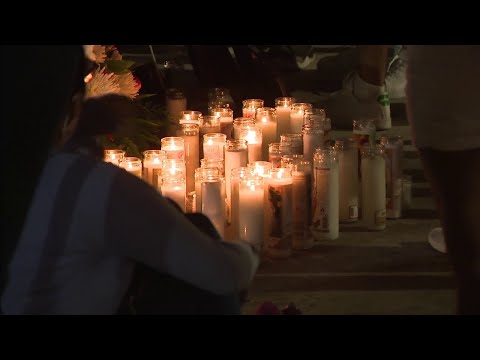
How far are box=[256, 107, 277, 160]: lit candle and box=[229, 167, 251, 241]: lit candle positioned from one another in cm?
65

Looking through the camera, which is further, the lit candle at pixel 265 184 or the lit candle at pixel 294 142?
the lit candle at pixel 294 142

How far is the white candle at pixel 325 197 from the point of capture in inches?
143

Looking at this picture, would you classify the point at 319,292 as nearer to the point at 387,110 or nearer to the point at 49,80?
the point at 49,80

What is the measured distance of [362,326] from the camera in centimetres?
248

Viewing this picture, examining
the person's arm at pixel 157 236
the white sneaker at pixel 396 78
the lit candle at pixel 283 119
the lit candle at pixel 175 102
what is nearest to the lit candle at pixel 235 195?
the lit candle at pixel 283 119

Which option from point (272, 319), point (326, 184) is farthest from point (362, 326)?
point (326, 184)

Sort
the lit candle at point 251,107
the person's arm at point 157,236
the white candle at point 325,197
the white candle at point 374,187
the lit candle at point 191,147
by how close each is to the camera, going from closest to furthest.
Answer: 1. the person's arm at point 157,236
2. the white candle at point 325,197
3. the white candle at point 374,187
4. the lit candle at point 191,147
5. the lit candle at point 251,107

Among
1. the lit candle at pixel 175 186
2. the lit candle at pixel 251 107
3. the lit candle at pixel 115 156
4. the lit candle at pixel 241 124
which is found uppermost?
the lit candle at pixel 251 107

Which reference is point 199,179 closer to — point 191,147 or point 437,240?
point 191,147

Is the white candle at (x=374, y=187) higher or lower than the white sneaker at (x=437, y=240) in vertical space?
higher

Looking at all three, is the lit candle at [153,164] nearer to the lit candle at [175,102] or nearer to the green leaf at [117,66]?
the green leaf at [117,66]

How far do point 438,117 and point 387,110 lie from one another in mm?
2752

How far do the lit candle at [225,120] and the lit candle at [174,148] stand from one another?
39cm

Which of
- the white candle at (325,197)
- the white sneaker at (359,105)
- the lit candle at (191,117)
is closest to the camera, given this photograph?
the white candle at (325,197)
